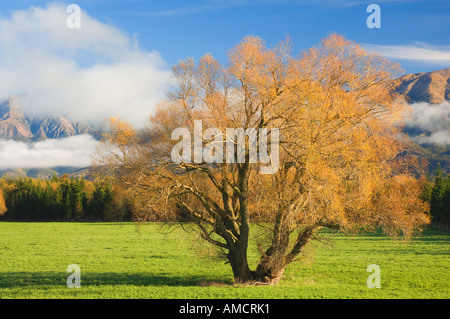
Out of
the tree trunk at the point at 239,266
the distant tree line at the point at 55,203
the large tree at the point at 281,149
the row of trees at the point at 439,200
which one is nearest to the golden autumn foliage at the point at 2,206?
the distant tree line at the point at 55,203

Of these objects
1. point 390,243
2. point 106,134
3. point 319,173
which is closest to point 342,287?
point 319,173

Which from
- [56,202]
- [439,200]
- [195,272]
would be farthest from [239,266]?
[56,202]

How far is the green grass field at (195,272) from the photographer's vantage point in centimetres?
1948

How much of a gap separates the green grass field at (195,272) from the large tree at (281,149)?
6.86ft

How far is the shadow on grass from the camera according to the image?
898 inches

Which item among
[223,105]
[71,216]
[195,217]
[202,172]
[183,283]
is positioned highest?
[223,105]

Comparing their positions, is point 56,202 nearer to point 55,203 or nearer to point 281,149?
point 55,203

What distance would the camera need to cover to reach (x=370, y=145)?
18000mm

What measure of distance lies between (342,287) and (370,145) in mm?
8194

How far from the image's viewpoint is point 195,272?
28047 mm

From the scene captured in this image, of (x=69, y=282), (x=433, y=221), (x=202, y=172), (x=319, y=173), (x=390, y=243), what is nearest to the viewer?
(x=319, y=173)

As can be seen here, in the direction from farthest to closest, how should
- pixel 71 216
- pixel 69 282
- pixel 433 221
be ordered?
1. pixel 71 216
2. pixel 433 221
3. pixel 69 282

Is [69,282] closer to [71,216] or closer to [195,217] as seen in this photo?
[195,217]

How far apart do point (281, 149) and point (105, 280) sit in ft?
45.1
